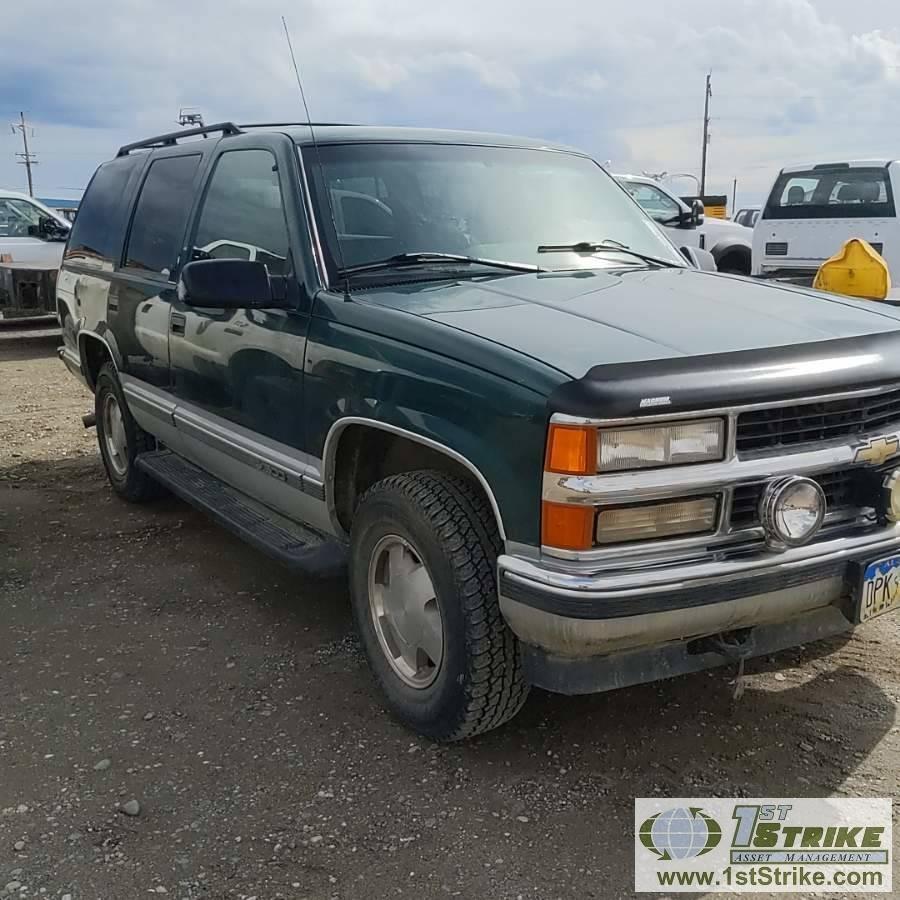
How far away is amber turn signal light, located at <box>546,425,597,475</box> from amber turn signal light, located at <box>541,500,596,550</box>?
0.31 feet

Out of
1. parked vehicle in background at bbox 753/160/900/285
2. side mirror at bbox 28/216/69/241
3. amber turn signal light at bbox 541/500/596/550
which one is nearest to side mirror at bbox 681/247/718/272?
amber turn signal light at bbox 541/500/596/550

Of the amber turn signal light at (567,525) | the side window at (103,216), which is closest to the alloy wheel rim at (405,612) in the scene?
the amber turn signal light at (567,525)

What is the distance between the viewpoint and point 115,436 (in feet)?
19.1

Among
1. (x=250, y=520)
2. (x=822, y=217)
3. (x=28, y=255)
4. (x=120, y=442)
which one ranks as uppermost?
(x=822, y=217)

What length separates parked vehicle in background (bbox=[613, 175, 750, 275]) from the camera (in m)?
13.5

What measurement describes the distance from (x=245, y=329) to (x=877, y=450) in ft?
7.46

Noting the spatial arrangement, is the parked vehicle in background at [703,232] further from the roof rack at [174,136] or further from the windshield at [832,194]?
the roof rack at [174,136]

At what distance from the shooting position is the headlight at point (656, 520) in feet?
8.22

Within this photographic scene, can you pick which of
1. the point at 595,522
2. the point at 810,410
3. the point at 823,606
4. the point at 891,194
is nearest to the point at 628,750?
the point at 823,606

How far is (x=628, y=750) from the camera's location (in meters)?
3.11

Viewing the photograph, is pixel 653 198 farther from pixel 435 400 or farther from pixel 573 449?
pixel 573 449

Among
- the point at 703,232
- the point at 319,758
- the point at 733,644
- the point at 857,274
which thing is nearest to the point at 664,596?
the point at 733,644

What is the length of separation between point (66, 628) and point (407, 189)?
7.45 ft

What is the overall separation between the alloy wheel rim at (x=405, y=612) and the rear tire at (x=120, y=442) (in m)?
2.55
